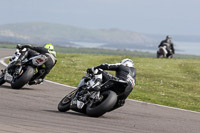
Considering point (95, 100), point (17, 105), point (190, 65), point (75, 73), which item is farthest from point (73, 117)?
point (190, 65)

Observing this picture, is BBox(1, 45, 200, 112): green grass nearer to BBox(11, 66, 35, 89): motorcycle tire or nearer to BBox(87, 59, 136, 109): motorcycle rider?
BBox(11, 66, 35, 89): motorcycle tire

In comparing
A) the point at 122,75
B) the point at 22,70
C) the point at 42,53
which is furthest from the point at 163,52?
the point at 122,75

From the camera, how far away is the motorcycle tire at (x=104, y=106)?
10812 millimetres

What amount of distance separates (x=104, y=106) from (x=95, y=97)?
39 centimetres

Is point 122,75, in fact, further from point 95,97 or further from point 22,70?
point 22,70

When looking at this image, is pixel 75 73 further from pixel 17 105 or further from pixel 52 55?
pixel 17 105

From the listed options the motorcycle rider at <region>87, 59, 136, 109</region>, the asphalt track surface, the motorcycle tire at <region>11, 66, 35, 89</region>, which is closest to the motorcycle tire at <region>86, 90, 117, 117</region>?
the asphalt track surface

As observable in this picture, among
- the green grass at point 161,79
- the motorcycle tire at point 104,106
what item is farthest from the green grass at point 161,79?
the motorcycle tire at point 104,106

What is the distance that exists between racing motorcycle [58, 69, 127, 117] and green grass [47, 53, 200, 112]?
19.4 feet

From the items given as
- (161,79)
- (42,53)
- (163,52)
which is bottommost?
(161,79)

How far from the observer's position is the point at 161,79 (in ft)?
87.8

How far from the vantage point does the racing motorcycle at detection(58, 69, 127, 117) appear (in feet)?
35.8

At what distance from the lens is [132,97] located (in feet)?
57.5

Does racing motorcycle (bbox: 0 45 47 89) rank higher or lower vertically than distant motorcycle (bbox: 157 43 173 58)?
higher
